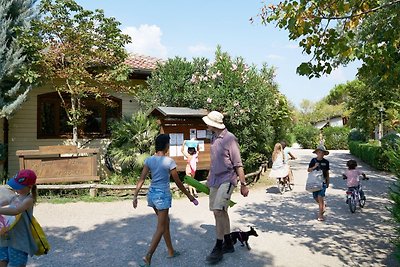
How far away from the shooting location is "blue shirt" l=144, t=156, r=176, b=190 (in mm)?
4875

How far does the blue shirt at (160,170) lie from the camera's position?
4.88m

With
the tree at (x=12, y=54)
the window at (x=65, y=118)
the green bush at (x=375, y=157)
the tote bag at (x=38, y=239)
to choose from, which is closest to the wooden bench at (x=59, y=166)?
the tree at (x=12, y=54)

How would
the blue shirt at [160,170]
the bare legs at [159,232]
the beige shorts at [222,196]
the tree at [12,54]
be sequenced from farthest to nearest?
the tree at [12,54]
the beige shorts at [222,196]
the blue shirt at [160,170]
the bare legs at [159,232]

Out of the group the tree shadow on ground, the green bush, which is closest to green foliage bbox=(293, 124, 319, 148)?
the green bush

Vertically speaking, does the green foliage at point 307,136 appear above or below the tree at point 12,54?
below

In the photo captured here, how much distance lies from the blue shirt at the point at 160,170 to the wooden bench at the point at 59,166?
A: 5724 mm

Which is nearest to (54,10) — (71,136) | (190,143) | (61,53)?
(61,53)

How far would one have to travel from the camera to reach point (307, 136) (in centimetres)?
4159

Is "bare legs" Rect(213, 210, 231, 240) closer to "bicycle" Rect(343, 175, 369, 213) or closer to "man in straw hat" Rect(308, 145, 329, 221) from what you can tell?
"man in straw hat" Rect(308, 145, 329, 221)

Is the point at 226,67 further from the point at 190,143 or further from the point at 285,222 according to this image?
the point at 285,222

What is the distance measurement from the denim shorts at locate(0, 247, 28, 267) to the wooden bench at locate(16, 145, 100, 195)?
6.43m

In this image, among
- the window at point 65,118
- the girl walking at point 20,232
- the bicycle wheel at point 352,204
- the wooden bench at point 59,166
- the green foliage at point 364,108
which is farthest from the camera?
the green foliage at point 364,108

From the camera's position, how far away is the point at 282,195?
36.0 ft

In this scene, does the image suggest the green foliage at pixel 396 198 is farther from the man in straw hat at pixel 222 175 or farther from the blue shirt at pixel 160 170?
the blue shirt at pixel 160 170
